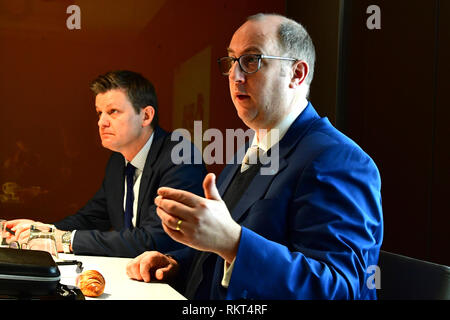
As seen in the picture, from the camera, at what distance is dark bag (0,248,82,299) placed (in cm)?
123

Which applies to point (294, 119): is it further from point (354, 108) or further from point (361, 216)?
point (354, 108)

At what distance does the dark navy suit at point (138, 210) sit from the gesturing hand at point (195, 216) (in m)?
1.20

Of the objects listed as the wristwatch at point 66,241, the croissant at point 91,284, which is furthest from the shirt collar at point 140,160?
the croissant at point 91,284

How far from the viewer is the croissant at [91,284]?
1481 mm

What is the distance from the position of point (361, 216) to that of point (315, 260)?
18 cm

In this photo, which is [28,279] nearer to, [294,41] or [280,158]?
[280,158]

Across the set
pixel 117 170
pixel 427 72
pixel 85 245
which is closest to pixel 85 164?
pixel 117 170

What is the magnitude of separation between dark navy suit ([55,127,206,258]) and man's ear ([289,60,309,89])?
1.02 meters

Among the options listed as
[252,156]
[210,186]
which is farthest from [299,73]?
[210,186]

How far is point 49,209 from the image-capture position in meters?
3.93

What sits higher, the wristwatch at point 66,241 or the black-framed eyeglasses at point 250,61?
the black-framed eyeglasses at point 250,61

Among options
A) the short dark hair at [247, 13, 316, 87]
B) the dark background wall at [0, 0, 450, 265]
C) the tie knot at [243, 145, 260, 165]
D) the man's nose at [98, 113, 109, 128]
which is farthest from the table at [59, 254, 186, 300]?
the dark background wall at [0, 0, 450, 265]

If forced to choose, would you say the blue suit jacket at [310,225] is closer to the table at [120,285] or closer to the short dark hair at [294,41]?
the table at [120,285]

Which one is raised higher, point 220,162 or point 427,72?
point 427,72
